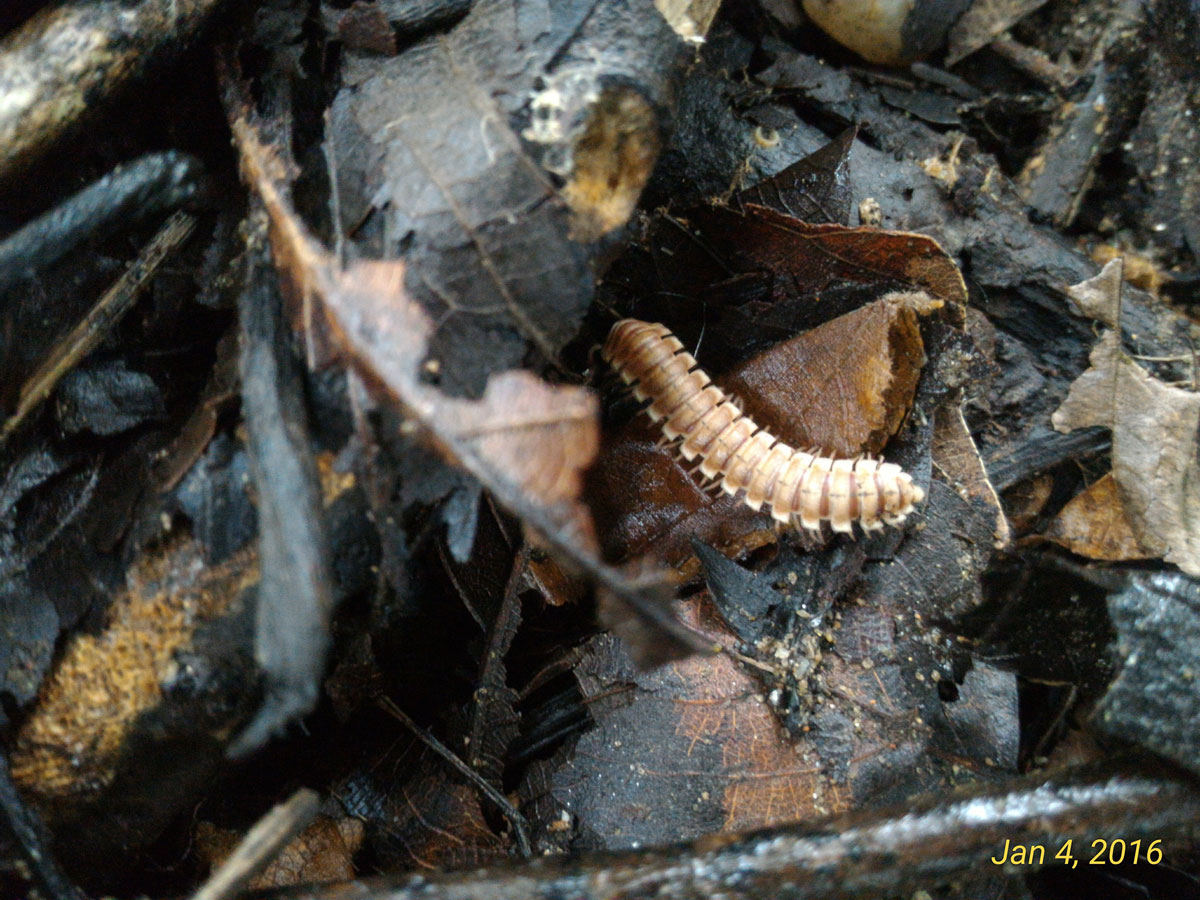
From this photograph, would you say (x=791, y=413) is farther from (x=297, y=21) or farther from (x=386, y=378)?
(x=297, y=21)

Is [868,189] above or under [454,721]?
above

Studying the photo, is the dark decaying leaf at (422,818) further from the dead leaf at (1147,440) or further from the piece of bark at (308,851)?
the dead leaf at (1147,440)

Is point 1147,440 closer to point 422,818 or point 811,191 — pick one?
point 811,191

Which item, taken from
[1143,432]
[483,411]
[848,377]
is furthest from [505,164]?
[1143,432]

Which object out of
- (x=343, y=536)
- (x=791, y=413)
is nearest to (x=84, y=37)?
(x=343, y=536)

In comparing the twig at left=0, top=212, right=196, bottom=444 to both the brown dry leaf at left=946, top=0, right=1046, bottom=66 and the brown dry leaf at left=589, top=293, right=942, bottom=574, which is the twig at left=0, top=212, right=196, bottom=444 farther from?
the brown dry leaf at left=946, top=0, right=1046, bottom=66

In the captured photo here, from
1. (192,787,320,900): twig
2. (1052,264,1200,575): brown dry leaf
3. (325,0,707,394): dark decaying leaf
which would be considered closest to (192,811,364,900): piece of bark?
(192,787,320,900): twig

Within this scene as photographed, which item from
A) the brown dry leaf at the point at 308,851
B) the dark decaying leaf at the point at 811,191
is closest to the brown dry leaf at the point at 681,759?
the brown dry leaf at the point at 308,851
